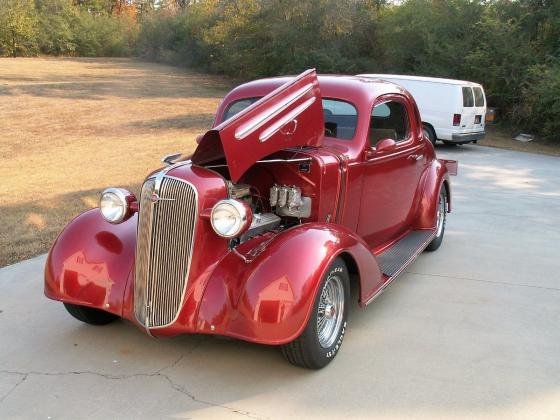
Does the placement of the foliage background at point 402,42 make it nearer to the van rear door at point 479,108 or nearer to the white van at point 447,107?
the van rear door at point 479,108

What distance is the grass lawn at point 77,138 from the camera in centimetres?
743

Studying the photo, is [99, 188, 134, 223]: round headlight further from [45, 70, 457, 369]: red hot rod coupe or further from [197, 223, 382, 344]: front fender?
[197, 223, 382, 344]: front fender

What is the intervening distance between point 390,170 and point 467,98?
10836mm

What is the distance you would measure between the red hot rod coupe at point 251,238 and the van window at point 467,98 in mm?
10805

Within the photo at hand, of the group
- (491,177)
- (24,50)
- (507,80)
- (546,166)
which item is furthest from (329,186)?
(24,50)

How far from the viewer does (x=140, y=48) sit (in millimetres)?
55969

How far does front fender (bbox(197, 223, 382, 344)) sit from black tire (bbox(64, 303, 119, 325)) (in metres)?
1.08

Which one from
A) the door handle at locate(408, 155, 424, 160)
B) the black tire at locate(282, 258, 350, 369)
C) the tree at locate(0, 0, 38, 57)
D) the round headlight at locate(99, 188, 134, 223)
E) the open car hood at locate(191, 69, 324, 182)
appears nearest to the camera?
the black tire at locate(282, 258, 350, 369)

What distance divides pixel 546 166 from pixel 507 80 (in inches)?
281

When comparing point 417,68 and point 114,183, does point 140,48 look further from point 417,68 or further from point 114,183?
point 114,183

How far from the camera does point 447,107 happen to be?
47.5 feet

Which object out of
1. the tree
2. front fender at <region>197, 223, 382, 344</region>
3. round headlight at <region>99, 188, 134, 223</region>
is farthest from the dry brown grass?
the tree

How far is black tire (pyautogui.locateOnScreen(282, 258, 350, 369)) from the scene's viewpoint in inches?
131

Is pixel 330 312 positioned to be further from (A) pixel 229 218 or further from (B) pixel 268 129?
(B) pixel 268 129
